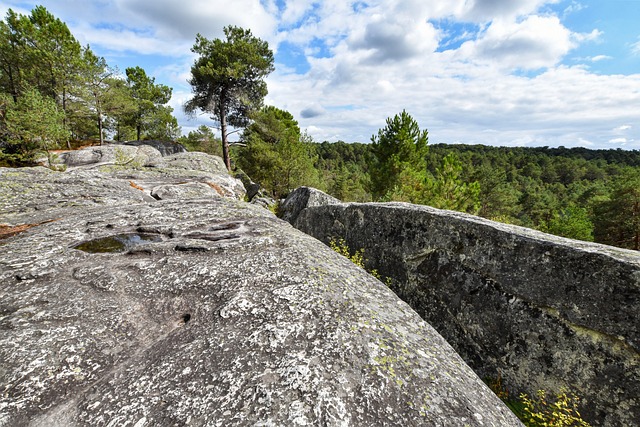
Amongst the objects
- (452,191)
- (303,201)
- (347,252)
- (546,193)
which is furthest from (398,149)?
(546,193)

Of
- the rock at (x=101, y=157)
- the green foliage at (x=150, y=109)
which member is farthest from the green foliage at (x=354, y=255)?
the green foliage at (x=150, y=109)

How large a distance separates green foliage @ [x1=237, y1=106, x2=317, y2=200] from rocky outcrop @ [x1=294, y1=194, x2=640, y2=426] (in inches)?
831

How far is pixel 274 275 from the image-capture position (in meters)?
4.09

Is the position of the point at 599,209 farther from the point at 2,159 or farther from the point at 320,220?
the point at 2,159

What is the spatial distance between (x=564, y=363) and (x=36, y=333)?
797 cm

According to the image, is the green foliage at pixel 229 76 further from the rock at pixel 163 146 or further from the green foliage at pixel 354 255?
the green foliage at pixel 354 255

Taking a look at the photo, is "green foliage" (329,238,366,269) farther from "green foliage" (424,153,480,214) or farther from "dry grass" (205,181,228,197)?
"green foliage" (424,153,480,214)

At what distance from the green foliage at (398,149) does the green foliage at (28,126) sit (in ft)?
81.2

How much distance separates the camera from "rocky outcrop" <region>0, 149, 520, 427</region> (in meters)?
2.45

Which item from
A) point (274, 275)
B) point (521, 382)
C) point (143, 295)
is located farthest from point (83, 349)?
point (521, 382)

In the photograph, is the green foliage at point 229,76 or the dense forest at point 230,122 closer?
the dense forest at point 230,122

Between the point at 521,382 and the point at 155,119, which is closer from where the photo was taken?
the point at 521,382

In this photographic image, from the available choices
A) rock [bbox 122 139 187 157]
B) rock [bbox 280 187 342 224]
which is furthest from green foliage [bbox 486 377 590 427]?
rock [bbox 122 139 187 157]

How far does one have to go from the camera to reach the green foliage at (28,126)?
15248 millimetres
